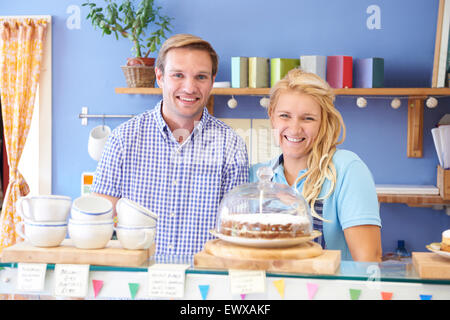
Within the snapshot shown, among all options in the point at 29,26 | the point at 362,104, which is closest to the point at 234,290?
the point at 362,104

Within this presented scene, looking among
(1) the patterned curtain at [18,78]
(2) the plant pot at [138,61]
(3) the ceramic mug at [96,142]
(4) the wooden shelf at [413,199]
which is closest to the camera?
(4) the wooden shelf at [413,199]

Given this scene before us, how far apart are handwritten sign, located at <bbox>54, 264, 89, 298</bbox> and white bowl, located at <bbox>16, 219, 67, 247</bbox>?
6cm

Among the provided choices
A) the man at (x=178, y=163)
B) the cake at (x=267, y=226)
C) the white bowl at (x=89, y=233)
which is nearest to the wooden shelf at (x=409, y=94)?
the man at (x=178, y=163)

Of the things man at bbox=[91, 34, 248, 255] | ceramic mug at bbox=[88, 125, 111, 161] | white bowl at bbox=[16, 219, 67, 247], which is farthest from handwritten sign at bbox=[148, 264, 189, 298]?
ceramic mug at bbox=[88, 125, 111, 161]

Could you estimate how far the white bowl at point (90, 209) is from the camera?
118cm

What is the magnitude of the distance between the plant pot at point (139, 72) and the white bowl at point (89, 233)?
2.65 metres

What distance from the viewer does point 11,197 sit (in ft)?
13.2

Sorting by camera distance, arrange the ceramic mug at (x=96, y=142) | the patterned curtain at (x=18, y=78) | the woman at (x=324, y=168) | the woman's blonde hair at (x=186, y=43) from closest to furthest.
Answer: the woman at (x=324, y=168) → the woman's blonde hair at (x=186, y=43) → the ceramic mug at (x=96, y=142) → the patterned curtain at (x=18, y=78)

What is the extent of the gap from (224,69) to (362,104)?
995mm

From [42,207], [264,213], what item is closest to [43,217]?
[42,207]

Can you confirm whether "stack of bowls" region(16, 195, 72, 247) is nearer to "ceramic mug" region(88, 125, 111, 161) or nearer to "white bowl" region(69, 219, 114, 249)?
"white bowl" region(69, 219, 114, 249)

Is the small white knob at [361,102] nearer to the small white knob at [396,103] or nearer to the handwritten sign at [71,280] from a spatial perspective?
the small white knob at [396,103]

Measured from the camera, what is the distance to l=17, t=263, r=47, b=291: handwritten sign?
3.84ft
